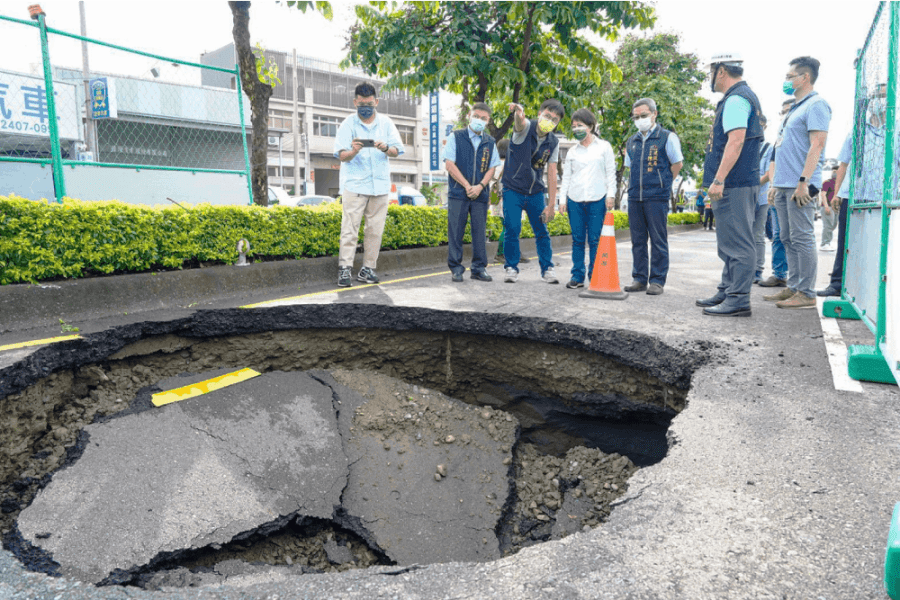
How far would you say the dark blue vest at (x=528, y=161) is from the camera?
6.32m

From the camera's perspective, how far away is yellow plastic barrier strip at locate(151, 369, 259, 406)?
332cm

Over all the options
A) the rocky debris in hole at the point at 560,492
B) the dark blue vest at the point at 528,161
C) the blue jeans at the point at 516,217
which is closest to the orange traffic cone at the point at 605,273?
the blue jeans at the point at 516,217

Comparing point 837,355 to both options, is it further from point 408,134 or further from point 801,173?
point 408,134

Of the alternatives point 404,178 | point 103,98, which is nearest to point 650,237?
point 103,98

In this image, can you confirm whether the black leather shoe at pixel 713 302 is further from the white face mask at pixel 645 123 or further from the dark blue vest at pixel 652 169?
Answer: the white face mask at pixel 645 123

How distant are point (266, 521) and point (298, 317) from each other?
207 cm

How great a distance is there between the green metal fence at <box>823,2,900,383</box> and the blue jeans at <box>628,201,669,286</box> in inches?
61.7

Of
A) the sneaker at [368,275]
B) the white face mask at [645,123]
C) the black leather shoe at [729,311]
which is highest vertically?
the white face mask at [645,123]

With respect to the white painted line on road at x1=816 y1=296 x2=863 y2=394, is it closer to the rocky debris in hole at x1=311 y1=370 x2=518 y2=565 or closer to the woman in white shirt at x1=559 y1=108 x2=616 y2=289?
the rocky debris in hole at x1=311 y1=370 x2=518 y2=565

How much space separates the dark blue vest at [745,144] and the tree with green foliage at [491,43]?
3.84 meters

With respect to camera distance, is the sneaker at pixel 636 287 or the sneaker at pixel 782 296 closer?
the sneaker at pixel 782 296

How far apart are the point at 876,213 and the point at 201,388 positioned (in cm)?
400

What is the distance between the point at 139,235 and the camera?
479 centimetres

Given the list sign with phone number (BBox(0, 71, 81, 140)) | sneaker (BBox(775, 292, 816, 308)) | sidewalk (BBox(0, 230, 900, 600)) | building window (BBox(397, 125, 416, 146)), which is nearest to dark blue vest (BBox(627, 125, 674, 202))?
sneaker (BBox(775, 292, 816, 308))
